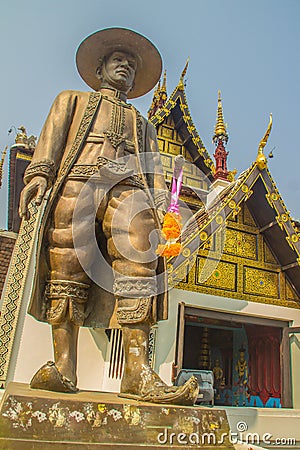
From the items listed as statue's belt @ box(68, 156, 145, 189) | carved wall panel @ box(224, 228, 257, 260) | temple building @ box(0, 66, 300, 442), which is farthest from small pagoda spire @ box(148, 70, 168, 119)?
statue's belt @ box(68, 156, 145, 189)

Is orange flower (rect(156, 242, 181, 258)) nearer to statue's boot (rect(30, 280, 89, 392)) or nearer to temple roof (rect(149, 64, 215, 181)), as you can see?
statue's boot (rect(30, 280, 89, 392))

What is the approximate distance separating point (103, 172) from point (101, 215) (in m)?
0.28

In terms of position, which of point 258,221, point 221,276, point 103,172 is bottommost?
point 103,172

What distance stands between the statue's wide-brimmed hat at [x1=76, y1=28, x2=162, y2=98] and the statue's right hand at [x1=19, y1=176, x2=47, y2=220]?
43.4 inches

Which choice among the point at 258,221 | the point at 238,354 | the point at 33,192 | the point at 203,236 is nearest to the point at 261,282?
the point at 258,221

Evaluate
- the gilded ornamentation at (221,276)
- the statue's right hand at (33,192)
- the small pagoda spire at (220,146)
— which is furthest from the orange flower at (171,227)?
the small pagoda spire at (220,146)

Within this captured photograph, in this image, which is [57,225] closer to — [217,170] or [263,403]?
[263,403]

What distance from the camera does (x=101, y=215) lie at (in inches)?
101

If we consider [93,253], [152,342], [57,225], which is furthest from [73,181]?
[152,342]

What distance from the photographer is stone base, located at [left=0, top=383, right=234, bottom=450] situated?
1.56 meters

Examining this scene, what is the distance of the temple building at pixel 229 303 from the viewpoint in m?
5.49

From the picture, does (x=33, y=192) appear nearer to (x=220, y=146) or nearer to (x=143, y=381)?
(x=143, y=381)

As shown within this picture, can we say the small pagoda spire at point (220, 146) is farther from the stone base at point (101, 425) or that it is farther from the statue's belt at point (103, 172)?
the stone base at point (101, 425)

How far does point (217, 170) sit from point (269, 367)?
15.8 feet
